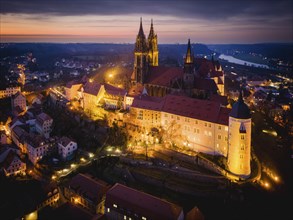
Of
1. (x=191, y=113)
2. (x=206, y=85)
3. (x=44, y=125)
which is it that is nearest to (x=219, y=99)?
(x=206, y=85)

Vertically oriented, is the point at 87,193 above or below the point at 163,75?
below

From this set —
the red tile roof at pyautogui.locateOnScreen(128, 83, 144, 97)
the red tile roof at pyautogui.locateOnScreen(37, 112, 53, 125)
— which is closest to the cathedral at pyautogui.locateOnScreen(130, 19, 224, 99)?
the red tile roof at pyautogui.locateOnScreen(128, 83, 144, 97)

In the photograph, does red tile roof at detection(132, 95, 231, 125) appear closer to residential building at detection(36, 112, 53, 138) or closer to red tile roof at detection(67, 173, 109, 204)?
red tile roof at detection(67, 173, 109, 204)

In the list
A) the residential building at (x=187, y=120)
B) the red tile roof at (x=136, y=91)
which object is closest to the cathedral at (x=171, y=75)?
the red tile roof at (x=136, y=91)

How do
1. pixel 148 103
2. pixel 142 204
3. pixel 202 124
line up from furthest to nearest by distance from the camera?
pixel 148 103 → pixel 202 124 → pixel 142 204

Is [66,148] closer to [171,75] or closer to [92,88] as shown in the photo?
[92,88]

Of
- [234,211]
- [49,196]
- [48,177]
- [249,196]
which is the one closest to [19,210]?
[49,196]
